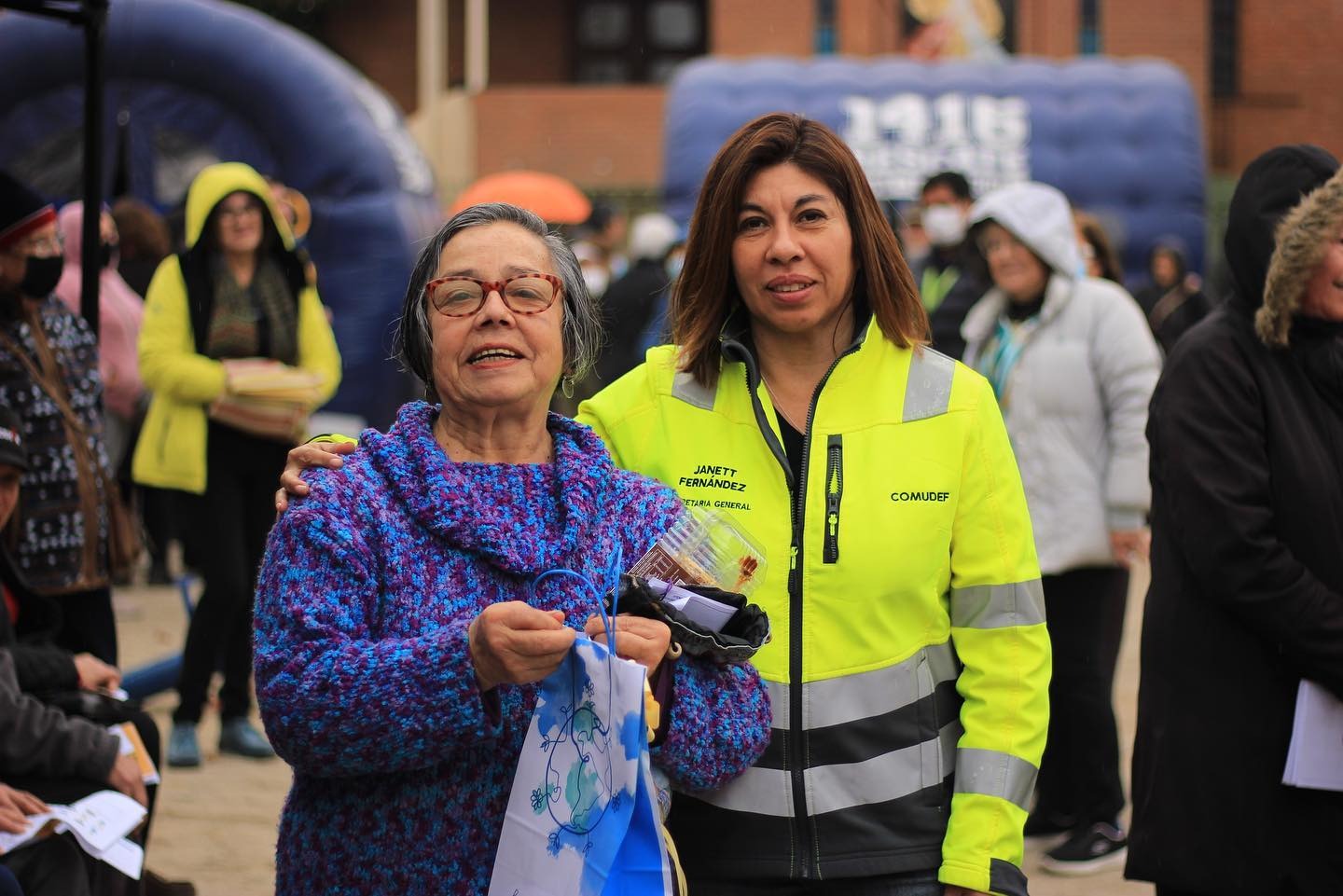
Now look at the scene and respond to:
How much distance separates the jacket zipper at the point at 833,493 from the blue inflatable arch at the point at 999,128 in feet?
47.4

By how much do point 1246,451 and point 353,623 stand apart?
5.96 ft

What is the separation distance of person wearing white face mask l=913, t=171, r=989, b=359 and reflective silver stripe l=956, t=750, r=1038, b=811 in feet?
10.8

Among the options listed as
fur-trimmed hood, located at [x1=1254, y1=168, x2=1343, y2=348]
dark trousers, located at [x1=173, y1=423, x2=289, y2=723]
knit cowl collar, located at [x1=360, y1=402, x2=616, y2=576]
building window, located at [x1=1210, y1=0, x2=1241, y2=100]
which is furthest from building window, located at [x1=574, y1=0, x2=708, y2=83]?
knit cowl collar, located at [x1=360, y1=402, x2=616, y2=576]

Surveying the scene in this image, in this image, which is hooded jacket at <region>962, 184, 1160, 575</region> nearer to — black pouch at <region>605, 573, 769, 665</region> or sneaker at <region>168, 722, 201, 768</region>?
black pouch at <region>605, 573, 769, 665</region>

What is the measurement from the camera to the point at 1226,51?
2266cm

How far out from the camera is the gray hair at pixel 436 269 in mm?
2422

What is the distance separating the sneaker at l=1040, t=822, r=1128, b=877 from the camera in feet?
16.8

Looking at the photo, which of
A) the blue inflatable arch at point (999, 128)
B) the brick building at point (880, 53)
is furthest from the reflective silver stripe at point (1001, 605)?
the brick building at point (880, 53)

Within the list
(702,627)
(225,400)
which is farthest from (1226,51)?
(702,627)

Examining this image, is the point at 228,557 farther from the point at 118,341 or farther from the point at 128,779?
the point at 118,341

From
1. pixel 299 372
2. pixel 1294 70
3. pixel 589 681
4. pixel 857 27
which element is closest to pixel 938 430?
pixel 589 681

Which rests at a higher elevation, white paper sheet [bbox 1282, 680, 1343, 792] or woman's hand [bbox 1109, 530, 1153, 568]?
woman's hand [bbox 1109, 530, 1153, 568]

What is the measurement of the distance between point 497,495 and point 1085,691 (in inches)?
132

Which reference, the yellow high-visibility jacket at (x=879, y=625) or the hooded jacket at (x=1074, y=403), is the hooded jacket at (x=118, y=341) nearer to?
the hooded jacket at (x=1074, y=403)
